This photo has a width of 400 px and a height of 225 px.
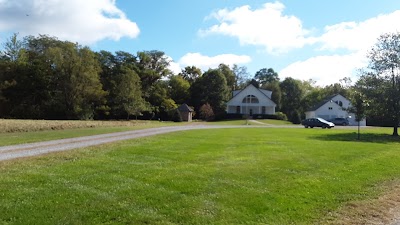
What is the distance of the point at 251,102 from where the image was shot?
9506 cm

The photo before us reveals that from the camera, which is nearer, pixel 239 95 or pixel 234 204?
pixel 234 204

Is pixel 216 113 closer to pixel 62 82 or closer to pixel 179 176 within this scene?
pixel 62 82

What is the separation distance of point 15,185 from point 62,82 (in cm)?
6335

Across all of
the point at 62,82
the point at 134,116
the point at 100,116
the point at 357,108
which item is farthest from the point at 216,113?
the point at 357,108

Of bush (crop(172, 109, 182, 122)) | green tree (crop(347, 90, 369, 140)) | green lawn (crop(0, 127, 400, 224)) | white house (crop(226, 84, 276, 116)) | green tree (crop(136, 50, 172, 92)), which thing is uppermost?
green tree (crop(136, 50, 172, 92))

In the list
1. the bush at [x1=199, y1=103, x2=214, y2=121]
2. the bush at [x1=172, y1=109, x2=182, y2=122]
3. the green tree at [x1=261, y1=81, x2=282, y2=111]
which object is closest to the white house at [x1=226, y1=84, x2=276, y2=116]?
the bush at [x1=199, y1=103, x2=214, y2=121]

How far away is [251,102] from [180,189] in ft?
285

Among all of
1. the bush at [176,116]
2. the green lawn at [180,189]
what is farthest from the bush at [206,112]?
the green lawn at [180,189]

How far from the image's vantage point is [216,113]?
92188 millimetres

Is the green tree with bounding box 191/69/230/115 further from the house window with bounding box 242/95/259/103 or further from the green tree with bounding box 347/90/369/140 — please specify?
the green tree with bounding box 347/90/369/140

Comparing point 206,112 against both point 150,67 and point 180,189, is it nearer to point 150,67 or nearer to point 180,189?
point 150,67

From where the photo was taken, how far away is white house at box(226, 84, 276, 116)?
9469 centimetres

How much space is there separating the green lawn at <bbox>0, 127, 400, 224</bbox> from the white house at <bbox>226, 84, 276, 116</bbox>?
79.8 metres

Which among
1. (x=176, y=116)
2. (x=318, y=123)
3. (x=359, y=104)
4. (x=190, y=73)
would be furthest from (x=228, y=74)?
(x=359, y=104)
